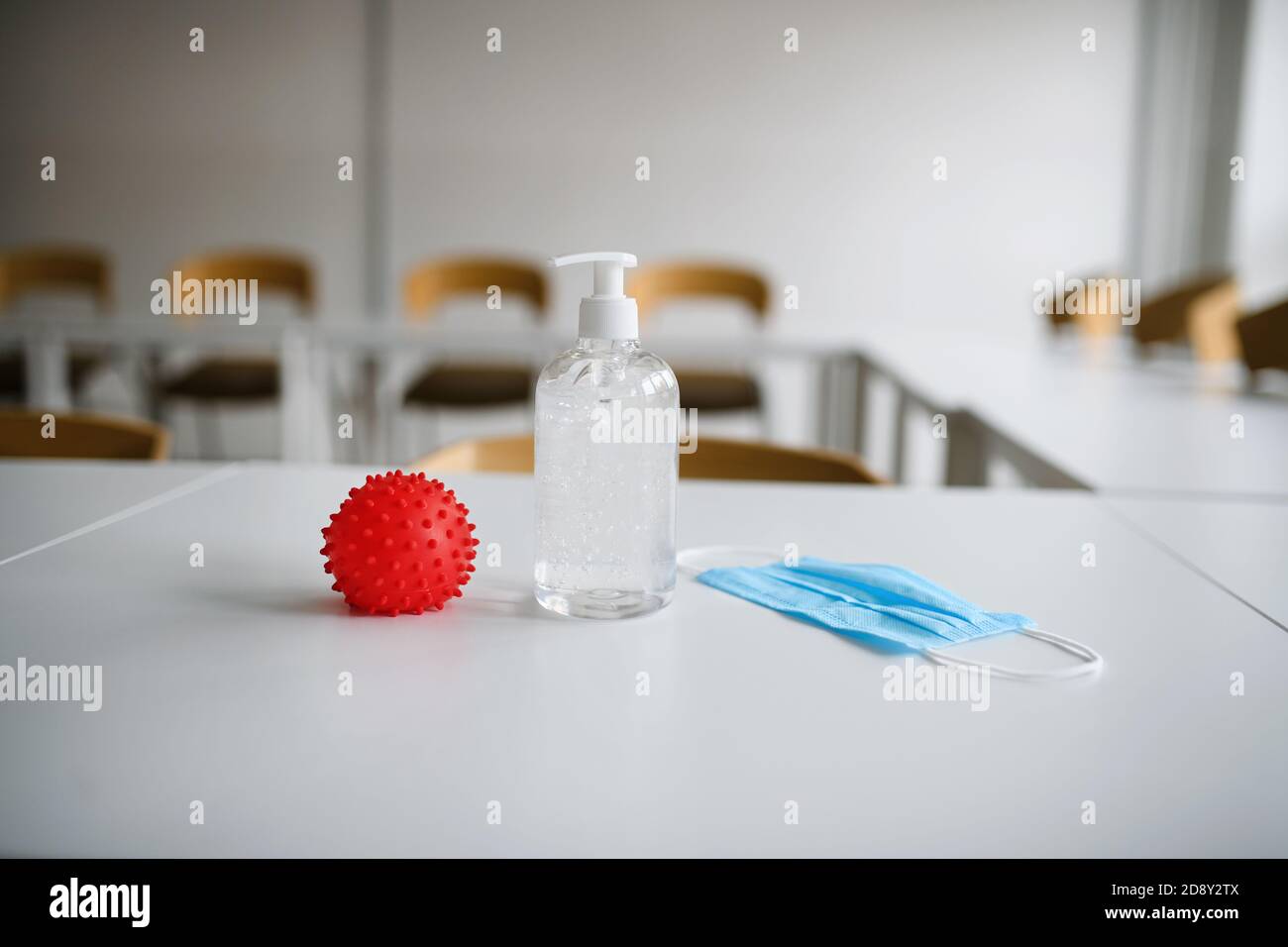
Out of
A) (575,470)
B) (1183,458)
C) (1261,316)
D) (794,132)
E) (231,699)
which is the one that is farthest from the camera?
(794,132)

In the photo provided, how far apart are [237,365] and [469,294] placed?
34.4 inches

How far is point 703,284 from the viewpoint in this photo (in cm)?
414

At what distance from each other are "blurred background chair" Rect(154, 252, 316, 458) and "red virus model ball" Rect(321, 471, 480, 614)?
123 inches

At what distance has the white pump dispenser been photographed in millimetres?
761

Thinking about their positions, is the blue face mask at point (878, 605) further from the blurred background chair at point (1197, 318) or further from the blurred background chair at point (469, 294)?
the blurred background chair at point (469, 294)

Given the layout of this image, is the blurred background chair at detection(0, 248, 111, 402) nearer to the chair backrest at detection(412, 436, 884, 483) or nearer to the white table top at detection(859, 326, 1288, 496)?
the white table top at detection(859, 326, 1288, 496)

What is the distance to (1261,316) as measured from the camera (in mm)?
2150

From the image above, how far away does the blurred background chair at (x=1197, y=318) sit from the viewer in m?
2.81

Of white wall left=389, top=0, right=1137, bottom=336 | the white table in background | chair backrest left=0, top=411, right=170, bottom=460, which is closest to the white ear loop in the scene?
the white table in background

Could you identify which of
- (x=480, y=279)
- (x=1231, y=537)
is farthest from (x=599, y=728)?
(x=480, y=279)

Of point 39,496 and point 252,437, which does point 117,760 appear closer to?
point 39,496

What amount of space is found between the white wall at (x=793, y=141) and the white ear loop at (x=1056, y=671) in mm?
4668
